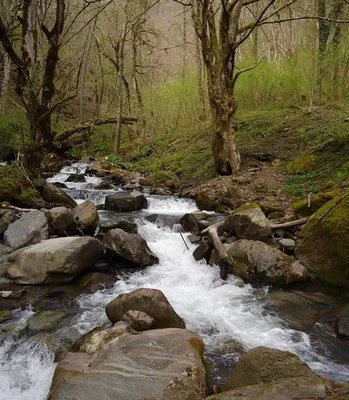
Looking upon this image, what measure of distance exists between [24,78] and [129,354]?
8449mm

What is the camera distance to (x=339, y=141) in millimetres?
8266

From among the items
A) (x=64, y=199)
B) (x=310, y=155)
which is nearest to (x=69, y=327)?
(x=64, y=199)

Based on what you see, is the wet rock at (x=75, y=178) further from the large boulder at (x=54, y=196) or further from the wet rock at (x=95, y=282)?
the wet rock at (x=95, y=282)

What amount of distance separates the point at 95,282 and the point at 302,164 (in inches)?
247

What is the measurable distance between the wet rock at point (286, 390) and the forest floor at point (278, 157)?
17.6ft

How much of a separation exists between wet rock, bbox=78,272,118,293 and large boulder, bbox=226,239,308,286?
183 centimetres

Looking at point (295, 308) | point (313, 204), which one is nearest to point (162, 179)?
point (313, 204)

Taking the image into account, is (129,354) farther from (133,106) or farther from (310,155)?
(133,106)

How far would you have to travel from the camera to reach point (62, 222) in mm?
5977

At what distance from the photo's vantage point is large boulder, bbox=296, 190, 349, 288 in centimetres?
461

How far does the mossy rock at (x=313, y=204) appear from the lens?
614 centimetres

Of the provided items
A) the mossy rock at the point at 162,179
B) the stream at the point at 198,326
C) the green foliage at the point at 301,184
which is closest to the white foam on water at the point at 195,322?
the stream at the point at 198,326

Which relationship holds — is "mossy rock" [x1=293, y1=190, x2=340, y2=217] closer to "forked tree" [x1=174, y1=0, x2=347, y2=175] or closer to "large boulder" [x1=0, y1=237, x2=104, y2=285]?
"forked tree" [x1=174, y1=0, x2=347, y2=175]

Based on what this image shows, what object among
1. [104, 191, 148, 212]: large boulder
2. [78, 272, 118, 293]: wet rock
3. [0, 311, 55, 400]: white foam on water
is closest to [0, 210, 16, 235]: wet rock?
[78, 272, 118, 293]: wet rock
